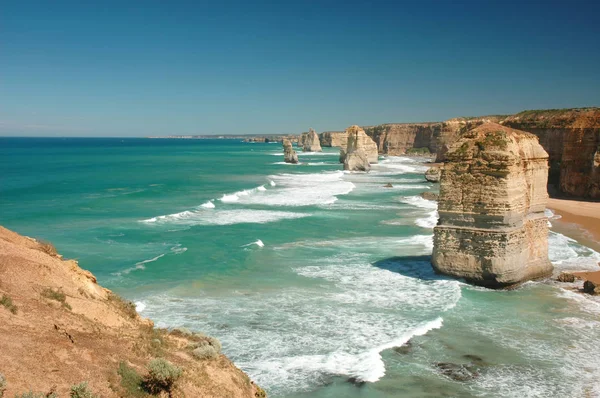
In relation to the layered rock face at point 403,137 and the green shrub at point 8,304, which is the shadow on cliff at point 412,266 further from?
the layered rock face at point 403,137

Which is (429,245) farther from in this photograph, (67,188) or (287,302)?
(67,188)

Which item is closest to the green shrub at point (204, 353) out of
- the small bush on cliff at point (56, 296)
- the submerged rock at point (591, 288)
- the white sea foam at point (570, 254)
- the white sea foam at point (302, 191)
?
the small bush on cliff at point (56, 296)

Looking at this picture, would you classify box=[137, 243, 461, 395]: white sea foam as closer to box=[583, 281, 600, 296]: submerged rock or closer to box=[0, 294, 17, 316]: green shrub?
box=[583, 281, 600, 296]: submerged rock

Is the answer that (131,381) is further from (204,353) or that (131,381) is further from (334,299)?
(334,299)

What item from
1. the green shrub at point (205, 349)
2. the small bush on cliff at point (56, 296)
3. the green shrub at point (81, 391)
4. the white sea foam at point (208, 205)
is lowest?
the white sea foam at point (208, 205)

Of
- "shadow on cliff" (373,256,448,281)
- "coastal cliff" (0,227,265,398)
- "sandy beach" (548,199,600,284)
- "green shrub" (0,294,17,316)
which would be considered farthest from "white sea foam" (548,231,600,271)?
"green shrub" (0,294,17,316)

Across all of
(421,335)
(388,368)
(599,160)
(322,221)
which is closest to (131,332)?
(388,368)
